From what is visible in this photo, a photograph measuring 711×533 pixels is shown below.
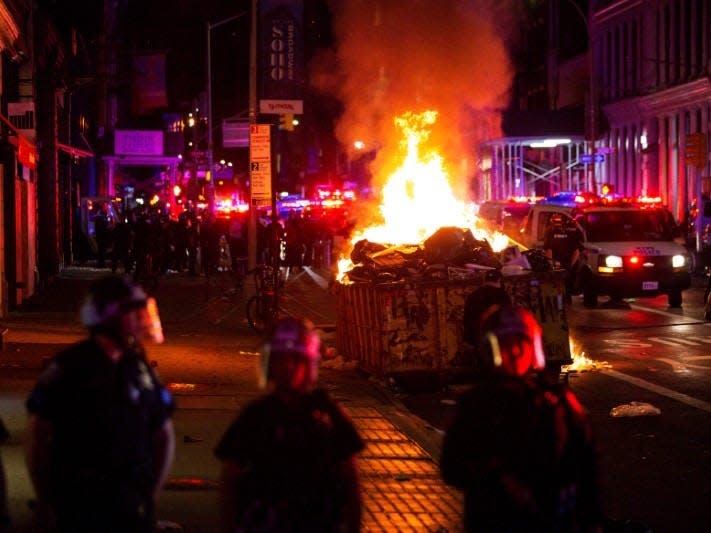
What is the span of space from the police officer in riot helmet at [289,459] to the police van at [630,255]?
63.1 feet

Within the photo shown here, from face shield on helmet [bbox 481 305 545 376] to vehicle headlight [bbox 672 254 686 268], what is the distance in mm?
19010

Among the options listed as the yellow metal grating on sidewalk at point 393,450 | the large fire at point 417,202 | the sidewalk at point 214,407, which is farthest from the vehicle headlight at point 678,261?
the yellow metal grating on sidewalk at point 393,450

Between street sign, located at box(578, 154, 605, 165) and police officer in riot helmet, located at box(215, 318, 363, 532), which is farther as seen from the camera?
street sign, located at box(578, 154, 605, 165)

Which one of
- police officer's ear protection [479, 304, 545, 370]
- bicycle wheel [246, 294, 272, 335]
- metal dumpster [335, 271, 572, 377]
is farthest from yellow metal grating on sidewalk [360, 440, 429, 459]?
bicycle wheel [246, 294, 272, 335]

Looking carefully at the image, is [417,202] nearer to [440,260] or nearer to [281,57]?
[281,57]

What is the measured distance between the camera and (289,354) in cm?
425

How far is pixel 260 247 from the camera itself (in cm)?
3222

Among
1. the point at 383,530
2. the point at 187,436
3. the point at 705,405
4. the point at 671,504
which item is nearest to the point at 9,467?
the point at 187,436

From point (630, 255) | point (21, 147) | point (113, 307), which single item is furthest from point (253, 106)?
point (113, 307)

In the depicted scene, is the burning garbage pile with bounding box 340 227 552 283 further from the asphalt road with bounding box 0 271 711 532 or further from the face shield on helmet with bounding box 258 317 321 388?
the face shield on helmet with bounding box 258 317 321 388

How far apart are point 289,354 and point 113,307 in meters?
0.73

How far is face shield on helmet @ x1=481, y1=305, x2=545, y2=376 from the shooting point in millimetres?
4500

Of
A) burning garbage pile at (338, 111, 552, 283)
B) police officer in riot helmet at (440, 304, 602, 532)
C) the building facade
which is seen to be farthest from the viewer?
A: the building facade

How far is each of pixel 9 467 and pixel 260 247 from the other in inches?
937
